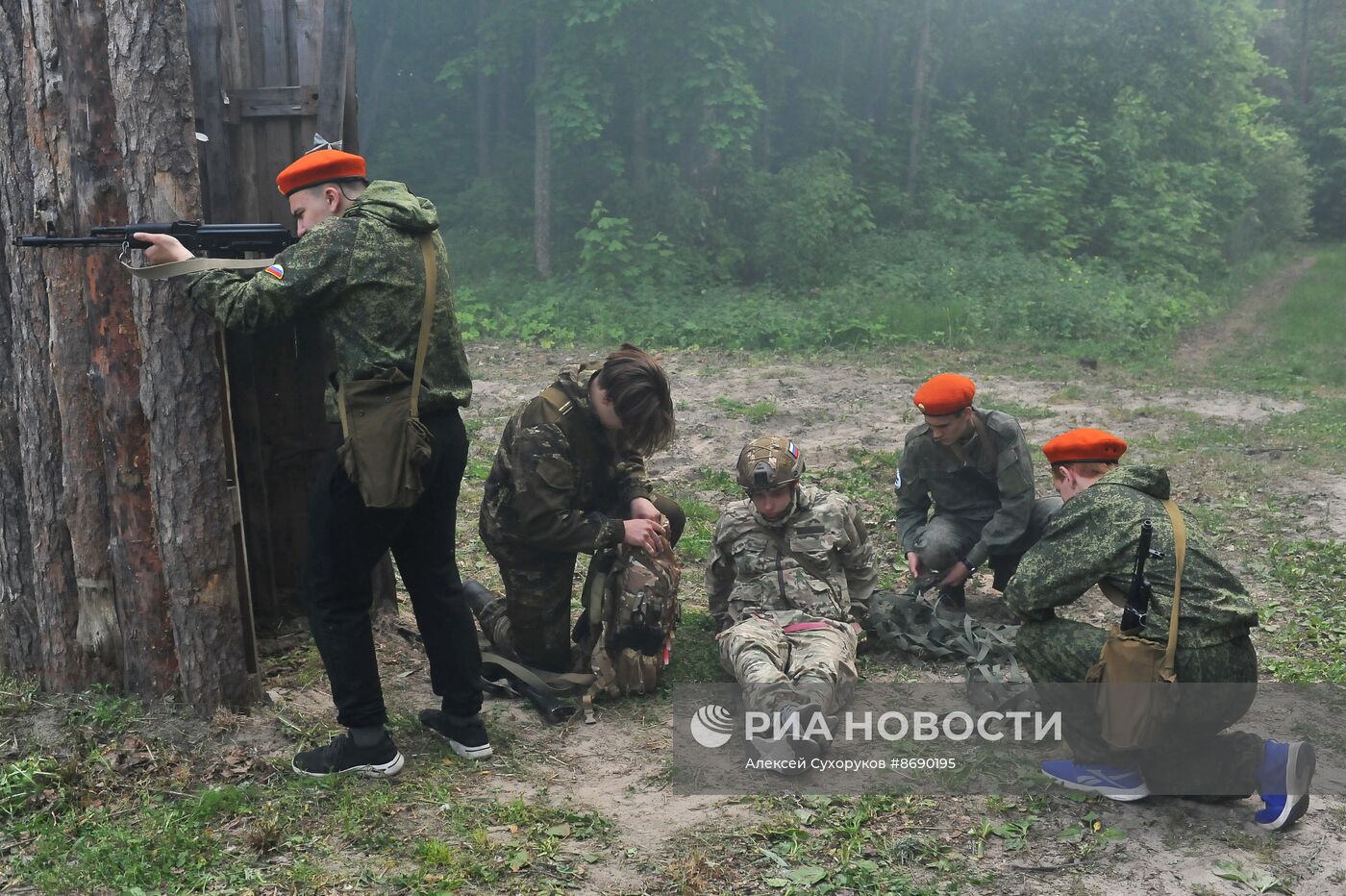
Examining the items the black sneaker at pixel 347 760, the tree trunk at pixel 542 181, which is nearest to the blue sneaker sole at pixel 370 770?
the black sneaker at pixel 347 760

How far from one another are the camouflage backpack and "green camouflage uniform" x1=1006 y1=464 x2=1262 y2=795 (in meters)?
1.52

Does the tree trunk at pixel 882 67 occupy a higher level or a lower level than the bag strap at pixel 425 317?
higher

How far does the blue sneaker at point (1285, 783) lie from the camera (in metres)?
3.60

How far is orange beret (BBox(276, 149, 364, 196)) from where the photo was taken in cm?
374

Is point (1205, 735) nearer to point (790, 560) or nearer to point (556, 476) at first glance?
point (790, 560)

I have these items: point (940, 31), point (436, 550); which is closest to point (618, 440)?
point (436, 550)

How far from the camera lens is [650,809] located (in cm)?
389

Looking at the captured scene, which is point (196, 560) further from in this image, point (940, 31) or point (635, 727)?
point (940, 31)

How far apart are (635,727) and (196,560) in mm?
1751

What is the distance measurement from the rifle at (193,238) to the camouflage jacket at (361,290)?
0.70 feet

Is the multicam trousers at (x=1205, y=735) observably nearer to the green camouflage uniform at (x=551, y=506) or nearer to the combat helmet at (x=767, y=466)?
the combat helmet at (x=767, y=466)

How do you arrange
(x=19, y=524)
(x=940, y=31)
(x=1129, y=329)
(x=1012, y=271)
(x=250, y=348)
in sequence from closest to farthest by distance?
(x=19, y=524) < (x=250, y=348) < (x=1129, y=329) < (x=1012, y=271) < (x=940, y=31)

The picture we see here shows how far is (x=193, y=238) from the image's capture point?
151 inches

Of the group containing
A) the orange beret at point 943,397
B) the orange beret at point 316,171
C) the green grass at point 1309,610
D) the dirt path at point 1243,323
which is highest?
the orange beret at point 316,171
